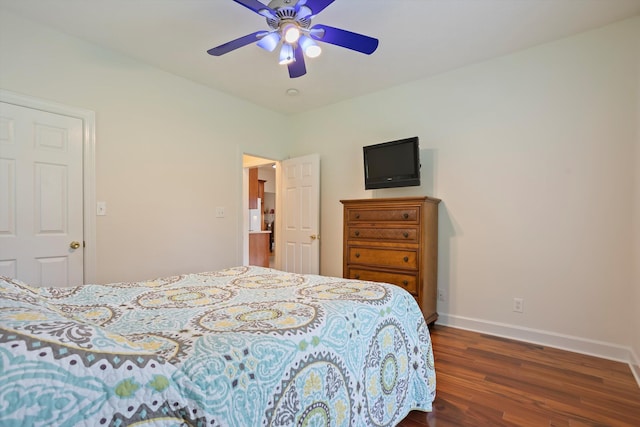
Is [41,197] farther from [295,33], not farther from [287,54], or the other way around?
[295,33]

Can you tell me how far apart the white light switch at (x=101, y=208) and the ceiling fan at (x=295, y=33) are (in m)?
1.66

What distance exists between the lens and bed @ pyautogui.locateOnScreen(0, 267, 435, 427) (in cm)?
62

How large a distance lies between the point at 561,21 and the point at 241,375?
319 cm

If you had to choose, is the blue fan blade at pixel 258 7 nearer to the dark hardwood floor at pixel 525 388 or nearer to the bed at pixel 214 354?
the bed at pixel 214 354

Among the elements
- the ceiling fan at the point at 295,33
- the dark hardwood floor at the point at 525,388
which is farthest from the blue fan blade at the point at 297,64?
the dark hardwood floor at the point at 525,388

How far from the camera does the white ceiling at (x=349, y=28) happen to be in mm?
2189

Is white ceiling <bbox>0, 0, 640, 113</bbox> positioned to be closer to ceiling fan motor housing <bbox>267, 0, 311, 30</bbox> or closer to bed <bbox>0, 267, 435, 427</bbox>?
ceiling fan motor housing <bbox>267, 0, 311, 30</bbox>

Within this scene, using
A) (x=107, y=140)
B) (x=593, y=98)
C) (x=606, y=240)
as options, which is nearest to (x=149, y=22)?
(x=107, y=140)

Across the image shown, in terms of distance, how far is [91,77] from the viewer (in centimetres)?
267

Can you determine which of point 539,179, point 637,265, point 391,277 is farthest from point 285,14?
point 637,265

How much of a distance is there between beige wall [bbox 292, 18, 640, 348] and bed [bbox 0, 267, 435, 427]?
1.62 meters

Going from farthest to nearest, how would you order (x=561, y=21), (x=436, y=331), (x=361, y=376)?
(x=436, y=331)
(x=561, y=21)
(x=361, y=376)

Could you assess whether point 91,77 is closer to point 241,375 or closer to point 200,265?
A: point 200,265

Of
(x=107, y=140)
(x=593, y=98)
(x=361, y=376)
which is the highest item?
(x=593, y=98)
